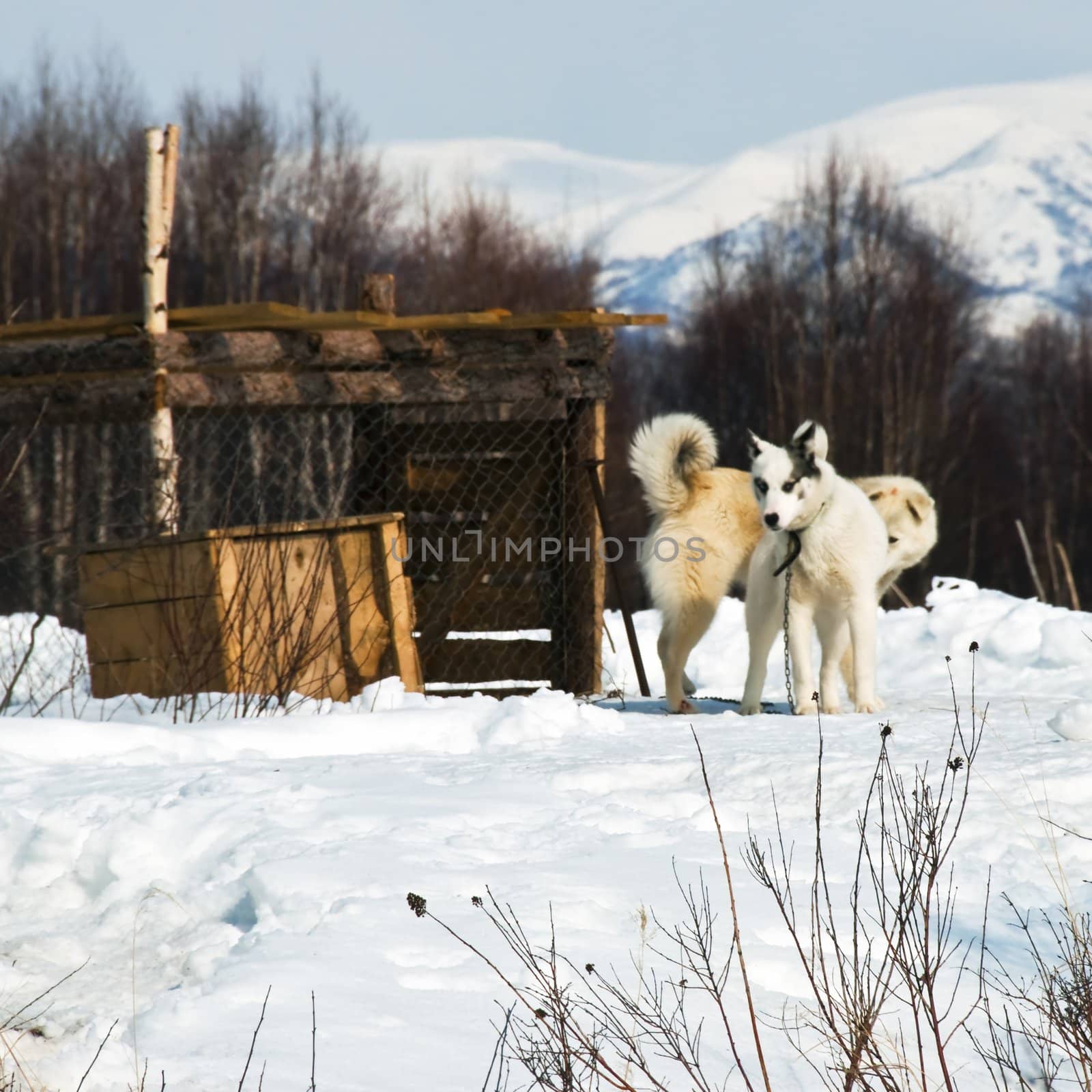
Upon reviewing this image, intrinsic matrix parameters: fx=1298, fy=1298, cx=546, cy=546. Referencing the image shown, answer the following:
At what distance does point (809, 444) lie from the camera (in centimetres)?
568

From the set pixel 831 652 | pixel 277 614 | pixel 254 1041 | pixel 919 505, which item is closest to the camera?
pixel 254 1041

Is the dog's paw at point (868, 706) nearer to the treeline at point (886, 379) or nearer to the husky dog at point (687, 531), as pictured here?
the husky dog at point (687, 531)

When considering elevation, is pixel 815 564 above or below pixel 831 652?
above

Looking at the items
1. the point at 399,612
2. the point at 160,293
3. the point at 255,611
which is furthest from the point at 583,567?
the point at 160,293

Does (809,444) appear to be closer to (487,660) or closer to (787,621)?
(787,621)

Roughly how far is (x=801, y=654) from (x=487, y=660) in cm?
226

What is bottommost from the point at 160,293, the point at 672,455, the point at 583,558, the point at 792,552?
the point at 583,558

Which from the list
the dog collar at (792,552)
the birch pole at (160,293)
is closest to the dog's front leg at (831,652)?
the dog collar at (792,552)

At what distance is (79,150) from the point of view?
23203mm

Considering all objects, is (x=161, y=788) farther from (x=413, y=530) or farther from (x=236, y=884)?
(x=413, y=530)

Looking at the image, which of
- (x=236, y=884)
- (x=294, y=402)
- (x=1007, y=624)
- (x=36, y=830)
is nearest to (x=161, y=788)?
(x=36, y=830)

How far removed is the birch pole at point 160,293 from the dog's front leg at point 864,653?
3.07m

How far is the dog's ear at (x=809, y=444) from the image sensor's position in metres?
5.67

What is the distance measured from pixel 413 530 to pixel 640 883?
4507mm
